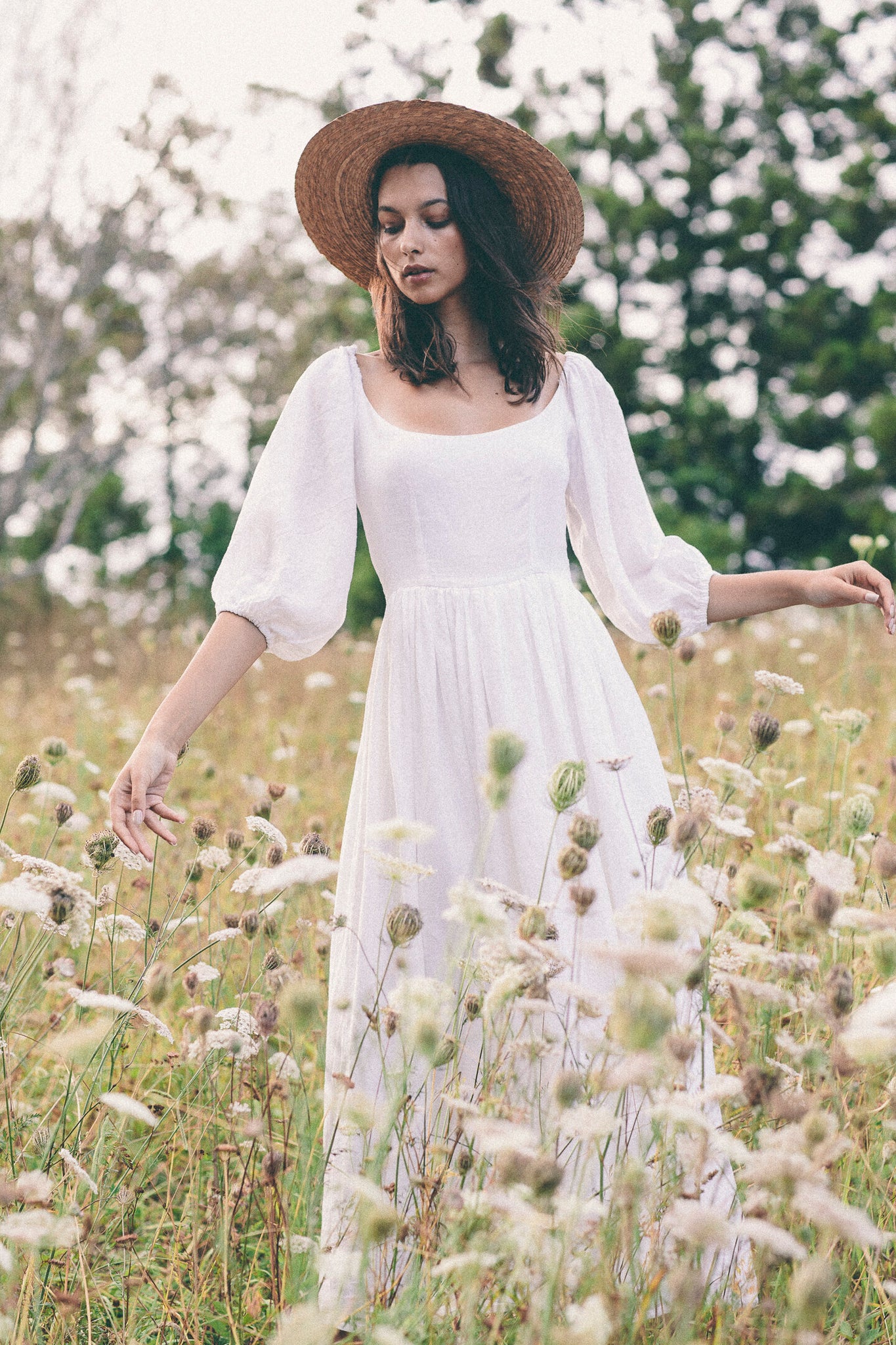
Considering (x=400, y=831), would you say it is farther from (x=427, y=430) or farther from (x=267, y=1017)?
(x=427, y=430)

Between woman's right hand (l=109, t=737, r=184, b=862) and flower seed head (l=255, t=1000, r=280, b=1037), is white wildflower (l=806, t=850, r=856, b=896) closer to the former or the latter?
flower seed head (l=255, t=1000, r=280, b=1037)

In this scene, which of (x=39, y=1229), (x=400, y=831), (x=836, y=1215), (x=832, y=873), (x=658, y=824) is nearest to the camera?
(x=836, y=1215)

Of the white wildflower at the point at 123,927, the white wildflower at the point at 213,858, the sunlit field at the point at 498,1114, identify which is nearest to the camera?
the sunlit field at the point at 498,1114

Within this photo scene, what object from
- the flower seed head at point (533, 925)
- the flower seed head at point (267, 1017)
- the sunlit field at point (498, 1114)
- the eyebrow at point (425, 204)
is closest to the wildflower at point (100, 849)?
the sunlit field at point (498, 1114)

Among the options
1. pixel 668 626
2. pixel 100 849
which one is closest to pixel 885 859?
pixel 668 626

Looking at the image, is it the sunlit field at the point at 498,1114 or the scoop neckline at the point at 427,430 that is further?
the scoop neckline at the point at 427,430

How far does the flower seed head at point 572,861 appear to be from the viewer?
92cm

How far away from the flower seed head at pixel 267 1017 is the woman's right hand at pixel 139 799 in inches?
12.0

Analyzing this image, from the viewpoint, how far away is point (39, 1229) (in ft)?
2.57

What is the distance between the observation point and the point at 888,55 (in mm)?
12656

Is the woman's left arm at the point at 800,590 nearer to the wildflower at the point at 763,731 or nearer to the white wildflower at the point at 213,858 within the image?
the wildflower at the point at 763,731

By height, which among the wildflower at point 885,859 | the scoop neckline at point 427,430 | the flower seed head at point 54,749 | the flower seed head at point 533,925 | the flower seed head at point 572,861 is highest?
the scoop neckline at point 427,430

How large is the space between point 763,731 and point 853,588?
17.7 inches

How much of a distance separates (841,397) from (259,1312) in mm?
12576
